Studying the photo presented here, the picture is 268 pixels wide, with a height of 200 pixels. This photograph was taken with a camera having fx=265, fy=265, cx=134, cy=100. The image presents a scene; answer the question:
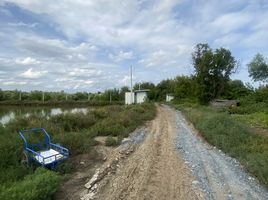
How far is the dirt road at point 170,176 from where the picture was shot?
232 inches

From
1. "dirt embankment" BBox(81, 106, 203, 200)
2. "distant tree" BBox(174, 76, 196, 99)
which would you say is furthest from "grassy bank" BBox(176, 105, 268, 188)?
"distant tree" BBox(174, 76, 196, 99)

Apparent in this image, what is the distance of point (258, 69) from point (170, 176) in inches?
1912

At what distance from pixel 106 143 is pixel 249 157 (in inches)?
210

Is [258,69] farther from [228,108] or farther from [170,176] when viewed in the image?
[170,176]

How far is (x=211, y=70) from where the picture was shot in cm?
3994

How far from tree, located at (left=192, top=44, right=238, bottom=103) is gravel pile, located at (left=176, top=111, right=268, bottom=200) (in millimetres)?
29935

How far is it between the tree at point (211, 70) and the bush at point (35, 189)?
36142mm

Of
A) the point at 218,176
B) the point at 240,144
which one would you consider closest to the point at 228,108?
the point at 240,144

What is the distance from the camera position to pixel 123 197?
18.7 ft

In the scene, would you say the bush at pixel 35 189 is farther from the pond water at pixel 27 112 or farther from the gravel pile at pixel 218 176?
the pond water at pixel 27 112

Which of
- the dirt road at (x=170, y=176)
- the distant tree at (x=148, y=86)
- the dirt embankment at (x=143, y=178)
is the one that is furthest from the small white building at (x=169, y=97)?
the dirt embankment at (x=143, y=178)

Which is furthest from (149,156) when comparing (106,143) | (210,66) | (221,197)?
(210,66)

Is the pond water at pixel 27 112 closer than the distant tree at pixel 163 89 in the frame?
Yes

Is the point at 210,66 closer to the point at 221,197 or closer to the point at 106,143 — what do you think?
the point at 106,143
